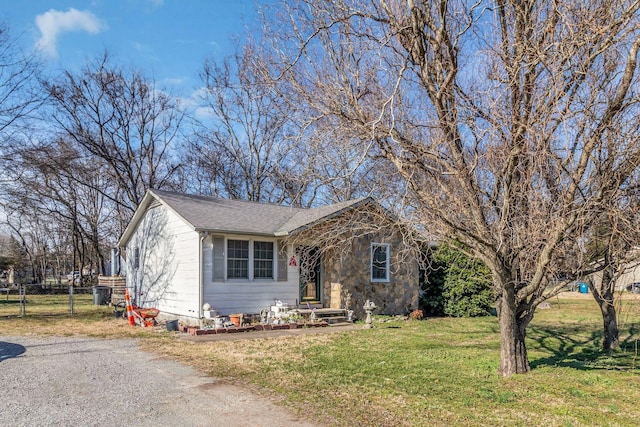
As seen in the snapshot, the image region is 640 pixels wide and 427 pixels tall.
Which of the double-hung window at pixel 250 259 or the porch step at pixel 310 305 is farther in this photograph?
the porch step at pixel 310 305

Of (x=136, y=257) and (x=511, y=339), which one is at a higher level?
(x=136, y=257)

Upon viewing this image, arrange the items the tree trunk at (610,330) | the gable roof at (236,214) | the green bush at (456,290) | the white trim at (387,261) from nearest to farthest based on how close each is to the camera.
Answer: the tree trunk at (610,330) < the gable roof at (236,214) < the white trim at (387,261) < the green bush at (456,290)

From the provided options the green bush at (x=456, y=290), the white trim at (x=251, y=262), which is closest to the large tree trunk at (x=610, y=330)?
the green bush at (x=456, y=290)

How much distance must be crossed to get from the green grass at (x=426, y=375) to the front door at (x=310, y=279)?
3028 mm

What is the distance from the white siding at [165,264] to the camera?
42.8 feet

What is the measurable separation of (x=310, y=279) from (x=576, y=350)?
7633mm

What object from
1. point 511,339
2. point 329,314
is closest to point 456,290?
point 329,314

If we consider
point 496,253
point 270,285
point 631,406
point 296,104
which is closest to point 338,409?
point 496,253

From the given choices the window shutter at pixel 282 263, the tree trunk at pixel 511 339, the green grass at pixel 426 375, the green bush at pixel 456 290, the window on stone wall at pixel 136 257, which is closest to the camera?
the green grass at pixel 426 375

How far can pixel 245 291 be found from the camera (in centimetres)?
1328

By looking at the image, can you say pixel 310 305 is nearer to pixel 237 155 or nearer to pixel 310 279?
pixel 310 279

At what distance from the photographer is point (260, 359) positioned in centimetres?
847

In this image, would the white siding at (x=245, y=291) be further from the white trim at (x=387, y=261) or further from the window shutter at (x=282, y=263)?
the white trim at (x=387, y=261)

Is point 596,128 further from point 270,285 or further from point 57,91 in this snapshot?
point 57,91
